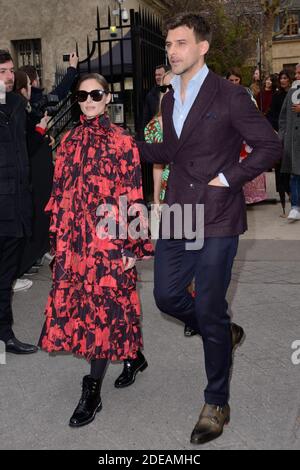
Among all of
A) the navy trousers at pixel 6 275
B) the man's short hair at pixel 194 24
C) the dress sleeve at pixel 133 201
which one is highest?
the man's short hair at pixel 194 24

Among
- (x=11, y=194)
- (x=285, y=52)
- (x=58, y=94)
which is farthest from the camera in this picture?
(x=285, y=52)

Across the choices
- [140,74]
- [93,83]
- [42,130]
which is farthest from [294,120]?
[93,83]

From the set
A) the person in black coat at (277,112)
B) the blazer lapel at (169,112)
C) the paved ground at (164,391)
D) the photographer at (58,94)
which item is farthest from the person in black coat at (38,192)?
the person in black coat at (277,112)

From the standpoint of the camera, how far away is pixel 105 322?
12.2ft

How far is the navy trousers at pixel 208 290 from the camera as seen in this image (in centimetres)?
341

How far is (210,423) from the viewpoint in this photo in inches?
134

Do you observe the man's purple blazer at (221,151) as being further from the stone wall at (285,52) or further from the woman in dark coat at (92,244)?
the stone wall at (285,52)

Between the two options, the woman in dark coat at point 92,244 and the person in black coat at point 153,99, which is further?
the person in black coat at point 153,99

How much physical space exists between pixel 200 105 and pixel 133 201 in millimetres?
729

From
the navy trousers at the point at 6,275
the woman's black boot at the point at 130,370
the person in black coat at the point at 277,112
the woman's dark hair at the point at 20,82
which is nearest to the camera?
the woman's black boot at the point at 130,370

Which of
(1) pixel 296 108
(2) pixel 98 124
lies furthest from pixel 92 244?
(1) pixel 296 108

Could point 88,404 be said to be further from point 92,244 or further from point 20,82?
point 20,82

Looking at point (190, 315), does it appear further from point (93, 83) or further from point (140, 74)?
point (140, 74)

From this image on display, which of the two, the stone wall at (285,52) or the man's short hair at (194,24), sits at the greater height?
the stone wall at (285,52)
